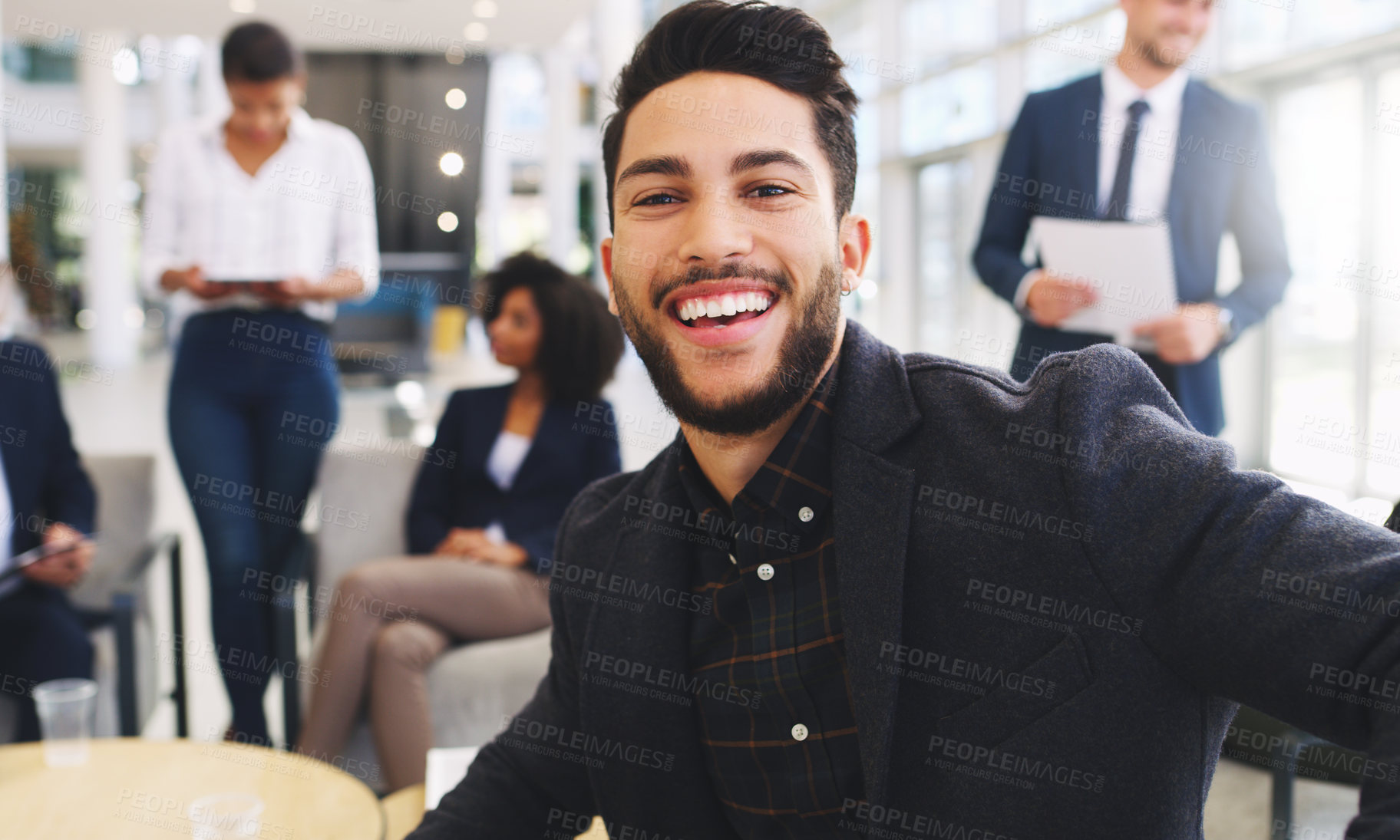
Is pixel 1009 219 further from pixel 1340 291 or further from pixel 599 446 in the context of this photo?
pixel 1340 291

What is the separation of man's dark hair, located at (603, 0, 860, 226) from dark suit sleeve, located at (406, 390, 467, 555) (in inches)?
75.5

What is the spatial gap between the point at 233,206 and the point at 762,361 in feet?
7.58

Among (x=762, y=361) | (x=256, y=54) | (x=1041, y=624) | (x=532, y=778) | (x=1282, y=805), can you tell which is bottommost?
(x=1282, y=805)

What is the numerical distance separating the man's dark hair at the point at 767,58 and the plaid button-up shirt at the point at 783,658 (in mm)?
253

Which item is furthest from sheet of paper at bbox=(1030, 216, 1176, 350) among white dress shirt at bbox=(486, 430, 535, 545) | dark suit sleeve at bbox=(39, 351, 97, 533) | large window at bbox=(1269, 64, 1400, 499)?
large window at bbox=(1269, 64, 1400, 499)

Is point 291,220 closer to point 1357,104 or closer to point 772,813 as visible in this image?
point 772,813

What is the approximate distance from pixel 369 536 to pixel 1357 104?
186 inches

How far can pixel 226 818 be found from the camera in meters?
1.57

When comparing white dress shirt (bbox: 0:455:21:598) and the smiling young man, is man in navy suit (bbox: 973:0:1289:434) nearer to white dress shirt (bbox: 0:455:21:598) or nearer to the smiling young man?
the smiling young man

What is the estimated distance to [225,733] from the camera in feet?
9.34

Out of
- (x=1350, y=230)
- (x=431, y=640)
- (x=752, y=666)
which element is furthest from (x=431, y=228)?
(x=752, y=666)

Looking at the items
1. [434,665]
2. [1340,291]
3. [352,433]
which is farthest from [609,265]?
[352,433]

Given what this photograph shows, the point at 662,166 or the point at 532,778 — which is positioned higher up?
the point at 662,166

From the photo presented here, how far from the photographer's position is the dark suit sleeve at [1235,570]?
0.71m
